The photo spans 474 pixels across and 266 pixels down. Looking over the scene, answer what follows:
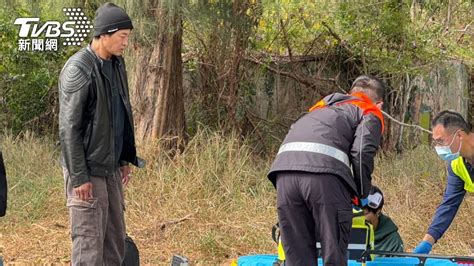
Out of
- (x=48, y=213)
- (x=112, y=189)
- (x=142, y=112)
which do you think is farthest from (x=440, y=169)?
(x=112, y=189)

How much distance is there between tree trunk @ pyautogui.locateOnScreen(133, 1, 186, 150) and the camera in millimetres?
8945

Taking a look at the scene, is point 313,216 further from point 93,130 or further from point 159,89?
point 159,89

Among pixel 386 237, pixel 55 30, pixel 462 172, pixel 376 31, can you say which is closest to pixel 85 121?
pixel 386 237

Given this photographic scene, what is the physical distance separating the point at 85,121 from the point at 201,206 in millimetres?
3095

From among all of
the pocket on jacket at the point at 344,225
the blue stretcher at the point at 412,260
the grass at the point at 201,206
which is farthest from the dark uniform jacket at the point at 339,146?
the grass at the point at 201,206

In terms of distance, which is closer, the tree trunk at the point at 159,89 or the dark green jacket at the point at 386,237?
the dark green jacket at the point at 386,237

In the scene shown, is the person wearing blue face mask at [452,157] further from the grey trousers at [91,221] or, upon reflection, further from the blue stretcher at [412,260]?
the grey trousers at [91,221]

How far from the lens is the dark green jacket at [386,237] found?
5.52m

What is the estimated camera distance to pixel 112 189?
532cm

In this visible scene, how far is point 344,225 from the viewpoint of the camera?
4559 mm

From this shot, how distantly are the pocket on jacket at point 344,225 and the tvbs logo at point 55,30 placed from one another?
205 inches

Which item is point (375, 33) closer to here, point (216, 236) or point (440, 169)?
point (440, 169)

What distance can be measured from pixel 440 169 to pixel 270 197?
1.94 metres

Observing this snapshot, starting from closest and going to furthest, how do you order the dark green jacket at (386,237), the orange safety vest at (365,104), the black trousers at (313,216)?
the black trousers at (313,216) → the orange safety vest at (365,104) → the dark green jacket at (386,237)
